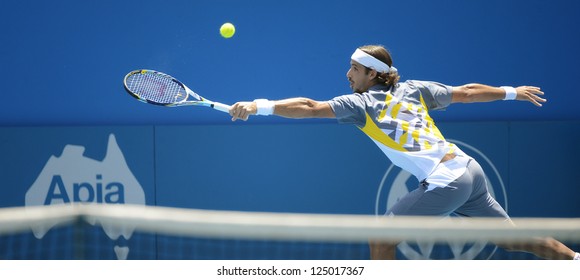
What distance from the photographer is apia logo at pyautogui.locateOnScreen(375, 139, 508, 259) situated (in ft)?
16.5

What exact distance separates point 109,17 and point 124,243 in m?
1.39

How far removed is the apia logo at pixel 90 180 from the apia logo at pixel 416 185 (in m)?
1.48

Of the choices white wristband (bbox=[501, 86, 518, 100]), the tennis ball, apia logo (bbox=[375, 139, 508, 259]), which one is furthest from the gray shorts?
the tennis ball

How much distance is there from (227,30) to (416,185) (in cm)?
149

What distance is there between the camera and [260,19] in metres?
5.14

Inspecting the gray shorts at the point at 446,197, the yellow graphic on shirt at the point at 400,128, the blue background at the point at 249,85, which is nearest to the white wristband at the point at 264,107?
the yellow graphic on shirt at the point at 400,128

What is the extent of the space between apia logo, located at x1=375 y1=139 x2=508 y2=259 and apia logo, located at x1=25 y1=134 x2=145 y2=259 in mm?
1483

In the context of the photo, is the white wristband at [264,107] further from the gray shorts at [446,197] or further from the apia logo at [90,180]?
the apia logo at [90,180]

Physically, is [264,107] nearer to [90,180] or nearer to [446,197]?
[446,197]

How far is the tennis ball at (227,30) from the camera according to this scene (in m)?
5.04

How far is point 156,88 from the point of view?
4.35 m

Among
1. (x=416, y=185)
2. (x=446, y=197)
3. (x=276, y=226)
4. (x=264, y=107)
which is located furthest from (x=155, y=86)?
(x=276, y=226)

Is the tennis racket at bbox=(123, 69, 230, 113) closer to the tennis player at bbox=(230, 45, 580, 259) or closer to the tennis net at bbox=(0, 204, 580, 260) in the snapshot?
the tennis player at bbox=(230, 45, 580, 259)
